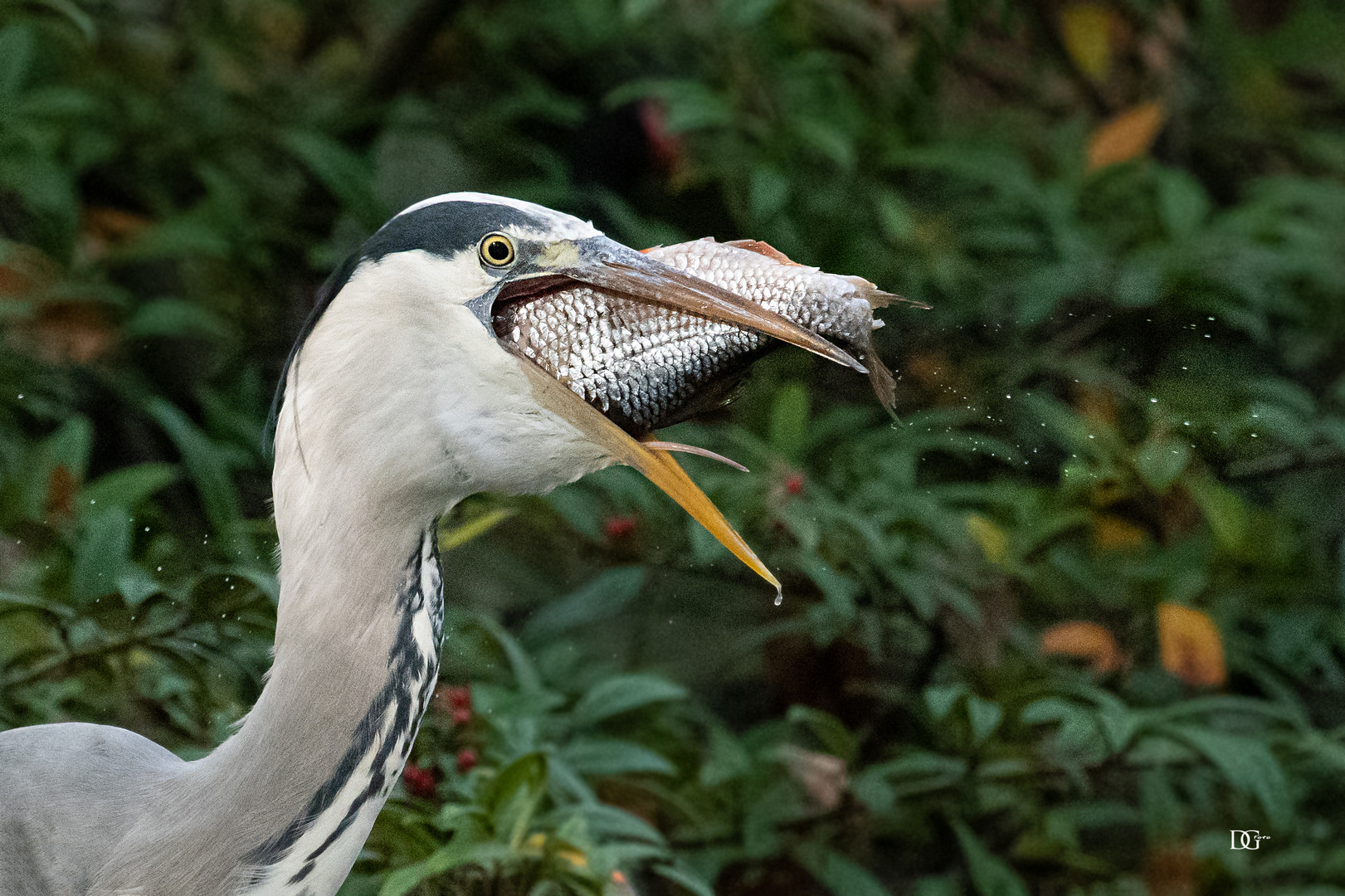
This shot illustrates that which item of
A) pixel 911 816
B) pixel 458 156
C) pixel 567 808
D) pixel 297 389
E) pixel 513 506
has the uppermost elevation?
pixel 297 389

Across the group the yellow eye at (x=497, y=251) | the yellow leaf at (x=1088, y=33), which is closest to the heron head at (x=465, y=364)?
the yellow eye at (x=497, y=251)

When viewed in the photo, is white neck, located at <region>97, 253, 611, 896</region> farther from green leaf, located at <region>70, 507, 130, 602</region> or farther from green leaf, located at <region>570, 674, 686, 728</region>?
green leaf, located at <region>570, 674, 686, 728</region>

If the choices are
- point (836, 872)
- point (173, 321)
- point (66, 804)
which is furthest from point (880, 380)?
point (173, 321)

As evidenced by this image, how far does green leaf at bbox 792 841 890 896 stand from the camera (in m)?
1.50

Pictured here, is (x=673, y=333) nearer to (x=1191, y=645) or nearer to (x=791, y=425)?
(x=791, y=425)

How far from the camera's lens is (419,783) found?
1.24 m

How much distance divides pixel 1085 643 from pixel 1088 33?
3.94ft

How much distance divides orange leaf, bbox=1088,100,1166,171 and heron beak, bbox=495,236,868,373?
5.13 ft

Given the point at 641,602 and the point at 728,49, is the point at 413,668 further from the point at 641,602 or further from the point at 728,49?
the point at 728,49

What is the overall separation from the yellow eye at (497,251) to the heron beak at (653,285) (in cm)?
1

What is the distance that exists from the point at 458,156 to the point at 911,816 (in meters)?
1.10

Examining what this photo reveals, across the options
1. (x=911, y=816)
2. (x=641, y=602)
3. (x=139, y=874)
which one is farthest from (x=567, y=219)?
(x=911, y=816)

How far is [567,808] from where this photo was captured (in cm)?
130

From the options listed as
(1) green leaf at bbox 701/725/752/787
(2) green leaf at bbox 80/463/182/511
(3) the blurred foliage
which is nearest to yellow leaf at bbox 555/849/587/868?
(3) the blurred foliage
